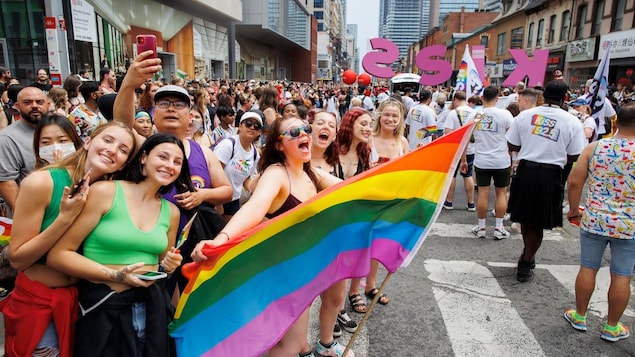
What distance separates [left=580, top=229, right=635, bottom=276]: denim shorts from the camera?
135 inches

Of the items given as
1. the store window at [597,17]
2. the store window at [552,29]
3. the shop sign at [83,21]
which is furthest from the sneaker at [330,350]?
the store window at [552,29]

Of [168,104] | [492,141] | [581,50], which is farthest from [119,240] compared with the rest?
[581,50]

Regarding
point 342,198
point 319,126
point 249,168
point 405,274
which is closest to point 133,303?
point 342,198

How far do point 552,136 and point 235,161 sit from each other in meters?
3.41

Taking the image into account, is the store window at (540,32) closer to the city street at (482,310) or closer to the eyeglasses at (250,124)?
the city street at (482,310)

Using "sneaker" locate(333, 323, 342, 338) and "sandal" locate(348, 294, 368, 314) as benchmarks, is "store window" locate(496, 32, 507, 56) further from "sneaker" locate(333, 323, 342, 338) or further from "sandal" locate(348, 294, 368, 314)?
"sneaker" locate(333, 323, 342, 338)

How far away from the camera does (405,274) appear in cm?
488

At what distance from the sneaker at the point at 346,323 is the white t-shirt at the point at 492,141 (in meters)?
3.44

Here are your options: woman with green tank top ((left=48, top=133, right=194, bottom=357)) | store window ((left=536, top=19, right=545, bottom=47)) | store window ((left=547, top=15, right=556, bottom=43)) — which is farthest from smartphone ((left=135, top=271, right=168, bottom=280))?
store window ((left=536, top=19, right=545, bottom=47))

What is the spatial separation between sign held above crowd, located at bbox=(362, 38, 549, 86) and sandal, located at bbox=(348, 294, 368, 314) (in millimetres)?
7297

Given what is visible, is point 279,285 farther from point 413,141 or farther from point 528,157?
point 413,141

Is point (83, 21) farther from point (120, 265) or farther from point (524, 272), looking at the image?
point (524, 272)

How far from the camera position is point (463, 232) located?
20.6ft

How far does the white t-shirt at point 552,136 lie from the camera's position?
4582 millimetres
